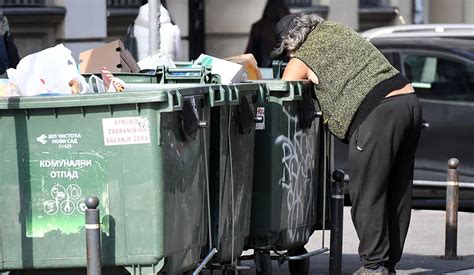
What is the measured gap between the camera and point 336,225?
26.1 ft

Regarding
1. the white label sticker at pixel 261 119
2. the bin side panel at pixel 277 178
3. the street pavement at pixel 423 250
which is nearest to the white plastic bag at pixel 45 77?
the white label sticker at pixel 261 119

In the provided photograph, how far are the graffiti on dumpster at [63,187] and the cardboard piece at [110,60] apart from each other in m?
1.74

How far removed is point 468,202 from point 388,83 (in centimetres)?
448

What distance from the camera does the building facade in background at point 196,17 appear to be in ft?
52.6

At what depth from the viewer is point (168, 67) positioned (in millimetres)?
7590

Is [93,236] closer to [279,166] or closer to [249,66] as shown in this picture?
[279,166]

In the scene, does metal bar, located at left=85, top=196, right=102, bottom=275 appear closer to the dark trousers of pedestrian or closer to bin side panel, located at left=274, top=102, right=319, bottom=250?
bin side panel, located at left=274, top=102, right=319, bottom=250

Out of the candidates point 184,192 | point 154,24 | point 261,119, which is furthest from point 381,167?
point 154,24

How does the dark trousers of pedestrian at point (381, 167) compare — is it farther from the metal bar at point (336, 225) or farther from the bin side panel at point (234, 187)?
the bin side panel at point (234, 187)

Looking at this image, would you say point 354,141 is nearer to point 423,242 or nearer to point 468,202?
point 423,242

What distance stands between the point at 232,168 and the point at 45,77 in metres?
1.15

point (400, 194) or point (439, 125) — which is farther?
point (439, 125)

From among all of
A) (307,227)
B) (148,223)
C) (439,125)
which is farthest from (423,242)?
(148,223)

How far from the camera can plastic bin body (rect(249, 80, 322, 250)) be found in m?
7.43
